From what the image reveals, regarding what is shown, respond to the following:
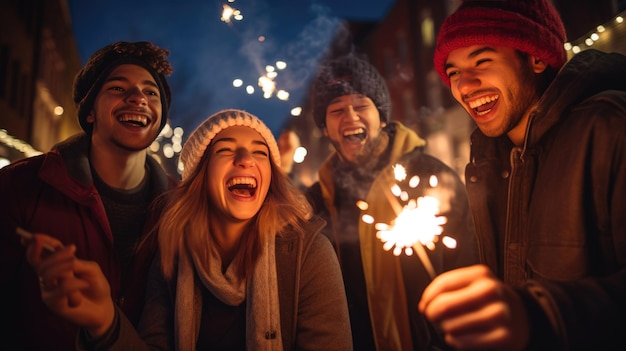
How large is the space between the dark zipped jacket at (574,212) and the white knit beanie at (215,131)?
1736 mm

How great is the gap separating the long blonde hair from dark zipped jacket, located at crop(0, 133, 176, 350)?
0.86 ft

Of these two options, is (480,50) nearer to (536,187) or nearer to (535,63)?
(535,63)

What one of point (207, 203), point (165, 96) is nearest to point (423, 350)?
point (207, 203)

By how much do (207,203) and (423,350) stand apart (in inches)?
87.6

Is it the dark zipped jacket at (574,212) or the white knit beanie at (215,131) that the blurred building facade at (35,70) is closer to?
the white knit beanie at (215,131)

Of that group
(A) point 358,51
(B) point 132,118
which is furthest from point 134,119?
(A) point 358,51

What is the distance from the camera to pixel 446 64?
2.41 meters

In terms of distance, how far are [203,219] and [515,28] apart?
8.01 feet

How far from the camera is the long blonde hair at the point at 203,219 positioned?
253 centimetres

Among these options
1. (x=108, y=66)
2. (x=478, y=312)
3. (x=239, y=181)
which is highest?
(x=108, y=66)

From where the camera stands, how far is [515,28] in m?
2.08

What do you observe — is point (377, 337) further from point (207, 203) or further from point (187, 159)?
point (187, 159)

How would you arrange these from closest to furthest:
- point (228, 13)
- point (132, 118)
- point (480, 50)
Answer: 1. point (480, 50)
2. point (132, 118)
3. point (228, 13)

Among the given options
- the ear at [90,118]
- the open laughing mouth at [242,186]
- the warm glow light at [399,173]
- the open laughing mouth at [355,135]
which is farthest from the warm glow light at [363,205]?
the ear at [90,118]
